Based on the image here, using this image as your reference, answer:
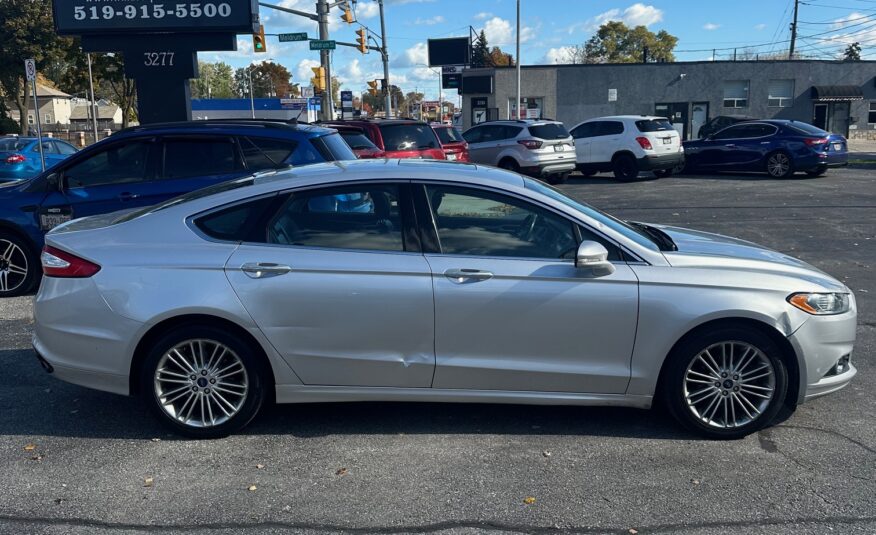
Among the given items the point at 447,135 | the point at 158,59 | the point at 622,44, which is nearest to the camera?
the point at 158,59

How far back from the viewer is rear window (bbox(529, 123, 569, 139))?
1986 cm

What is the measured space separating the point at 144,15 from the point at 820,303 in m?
12.7

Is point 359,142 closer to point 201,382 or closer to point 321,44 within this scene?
point 201,382

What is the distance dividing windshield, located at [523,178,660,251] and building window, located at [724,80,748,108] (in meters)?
41.7

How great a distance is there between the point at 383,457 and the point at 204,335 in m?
1.25

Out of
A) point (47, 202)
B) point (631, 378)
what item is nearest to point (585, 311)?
point (631, 378)

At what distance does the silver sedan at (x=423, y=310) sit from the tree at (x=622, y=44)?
292 ft

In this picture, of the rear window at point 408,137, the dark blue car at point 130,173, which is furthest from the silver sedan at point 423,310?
the rear window at point 408,137

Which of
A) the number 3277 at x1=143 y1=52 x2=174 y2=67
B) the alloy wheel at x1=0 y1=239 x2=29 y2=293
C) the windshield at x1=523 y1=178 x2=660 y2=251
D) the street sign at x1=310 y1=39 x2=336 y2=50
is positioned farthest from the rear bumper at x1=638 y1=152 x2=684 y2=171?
the windshield at x1=523 y1=178 x2=660 y2=251

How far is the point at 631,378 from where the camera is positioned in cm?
449

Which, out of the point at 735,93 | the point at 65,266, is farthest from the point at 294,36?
the point at 735,93

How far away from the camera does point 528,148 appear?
19578 millimetres

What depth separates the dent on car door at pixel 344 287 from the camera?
174 inches

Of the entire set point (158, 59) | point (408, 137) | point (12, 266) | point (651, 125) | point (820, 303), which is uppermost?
point (158, 59)
